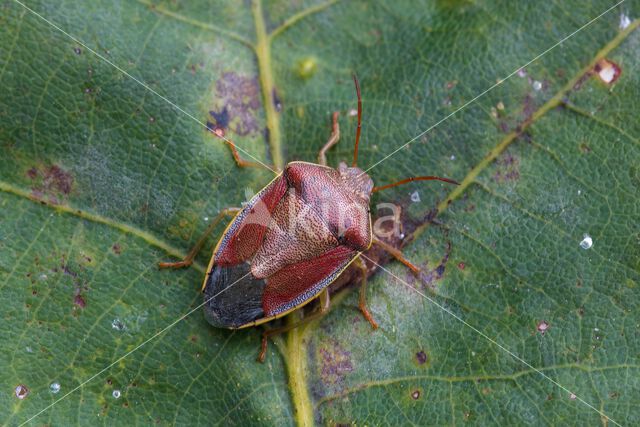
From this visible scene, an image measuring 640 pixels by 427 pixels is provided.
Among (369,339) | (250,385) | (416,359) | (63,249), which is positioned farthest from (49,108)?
(416,359)

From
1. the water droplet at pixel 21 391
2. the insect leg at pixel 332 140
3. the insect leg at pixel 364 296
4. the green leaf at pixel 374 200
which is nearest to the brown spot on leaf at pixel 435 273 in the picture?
the green leaf at pixel 374 200

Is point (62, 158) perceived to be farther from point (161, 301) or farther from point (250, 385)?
point (250, 385)

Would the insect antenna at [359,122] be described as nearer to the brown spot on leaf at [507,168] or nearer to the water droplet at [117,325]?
the brown spot on leaf at [507,168]

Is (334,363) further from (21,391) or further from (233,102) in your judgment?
(21,391)

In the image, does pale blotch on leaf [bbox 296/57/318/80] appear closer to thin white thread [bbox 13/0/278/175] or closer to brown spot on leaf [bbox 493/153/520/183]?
thin white thread [bbox 13/0/278/175]

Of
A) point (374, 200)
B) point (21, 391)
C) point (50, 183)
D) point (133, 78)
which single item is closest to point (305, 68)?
point (374, 200)
